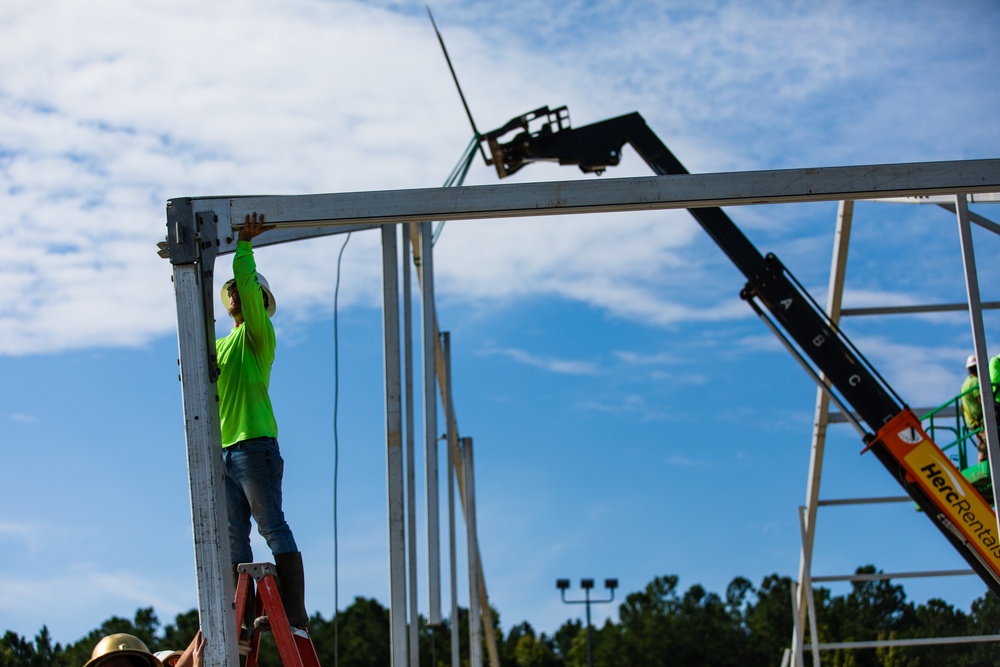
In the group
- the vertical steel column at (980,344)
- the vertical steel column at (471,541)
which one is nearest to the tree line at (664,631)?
the vertical steel column at (471,541)

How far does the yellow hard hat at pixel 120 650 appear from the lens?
173 inches

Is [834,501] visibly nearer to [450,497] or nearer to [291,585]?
[450,497]

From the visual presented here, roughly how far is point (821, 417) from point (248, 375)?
778 cm

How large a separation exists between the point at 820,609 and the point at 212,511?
125 ft

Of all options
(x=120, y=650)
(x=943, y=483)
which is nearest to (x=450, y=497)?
(x=943, y=483)

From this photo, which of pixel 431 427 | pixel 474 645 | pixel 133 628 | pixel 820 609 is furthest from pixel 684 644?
pixel 431 427

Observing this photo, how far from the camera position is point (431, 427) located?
9031 mm

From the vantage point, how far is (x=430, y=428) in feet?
29.6

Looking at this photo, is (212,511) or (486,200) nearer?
(212,511)

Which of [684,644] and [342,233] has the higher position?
[342,233]

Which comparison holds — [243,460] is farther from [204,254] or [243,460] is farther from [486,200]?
[486,200]

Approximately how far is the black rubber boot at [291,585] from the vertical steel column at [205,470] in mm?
760

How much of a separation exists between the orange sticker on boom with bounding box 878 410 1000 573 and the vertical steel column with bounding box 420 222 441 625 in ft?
14.0

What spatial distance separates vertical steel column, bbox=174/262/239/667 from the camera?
429 centimetres
